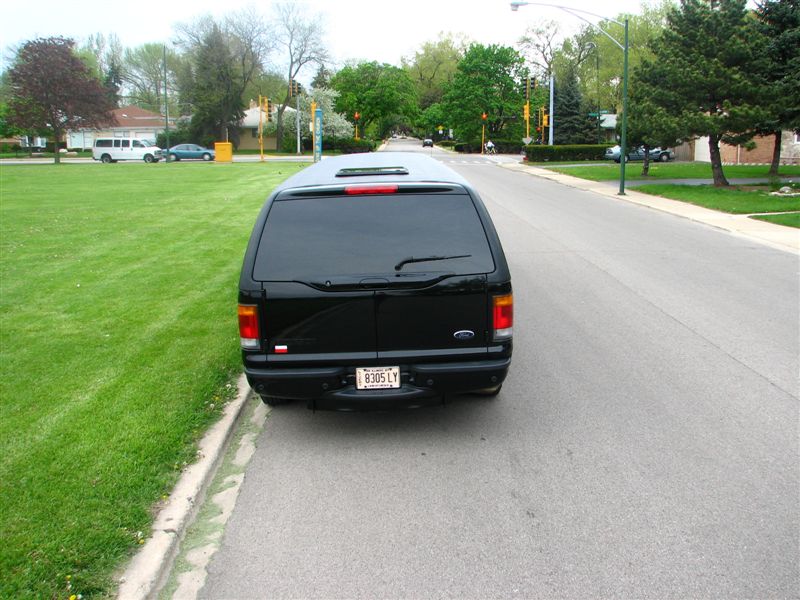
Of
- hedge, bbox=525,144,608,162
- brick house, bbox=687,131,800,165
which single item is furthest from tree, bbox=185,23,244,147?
brick house, bbox=687,131,800,165

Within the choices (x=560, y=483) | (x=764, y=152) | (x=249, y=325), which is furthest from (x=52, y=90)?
(x=560, y=483)

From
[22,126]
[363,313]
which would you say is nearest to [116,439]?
[363,313]

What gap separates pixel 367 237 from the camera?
15.6 ft

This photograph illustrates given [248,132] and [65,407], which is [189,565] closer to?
[65,407]

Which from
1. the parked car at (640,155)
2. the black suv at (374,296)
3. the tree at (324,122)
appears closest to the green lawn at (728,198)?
the black suv at (374,296)

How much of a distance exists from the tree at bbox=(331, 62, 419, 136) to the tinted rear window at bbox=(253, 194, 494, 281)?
266 feet

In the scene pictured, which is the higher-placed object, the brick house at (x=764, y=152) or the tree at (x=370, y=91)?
the tree at (x=370, y=91)

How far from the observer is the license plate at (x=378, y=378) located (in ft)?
15.8

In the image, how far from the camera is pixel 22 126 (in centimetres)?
5250

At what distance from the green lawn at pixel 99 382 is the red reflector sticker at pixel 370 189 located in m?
2.03

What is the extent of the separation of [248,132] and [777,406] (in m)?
80.5

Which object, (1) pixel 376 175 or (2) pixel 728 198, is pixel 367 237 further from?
(2) pixel 728 198

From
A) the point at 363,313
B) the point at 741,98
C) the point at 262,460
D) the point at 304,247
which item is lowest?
the point at 262,460

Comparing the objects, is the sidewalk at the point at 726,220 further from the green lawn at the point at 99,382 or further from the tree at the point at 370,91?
the tree at the point at 370,91
